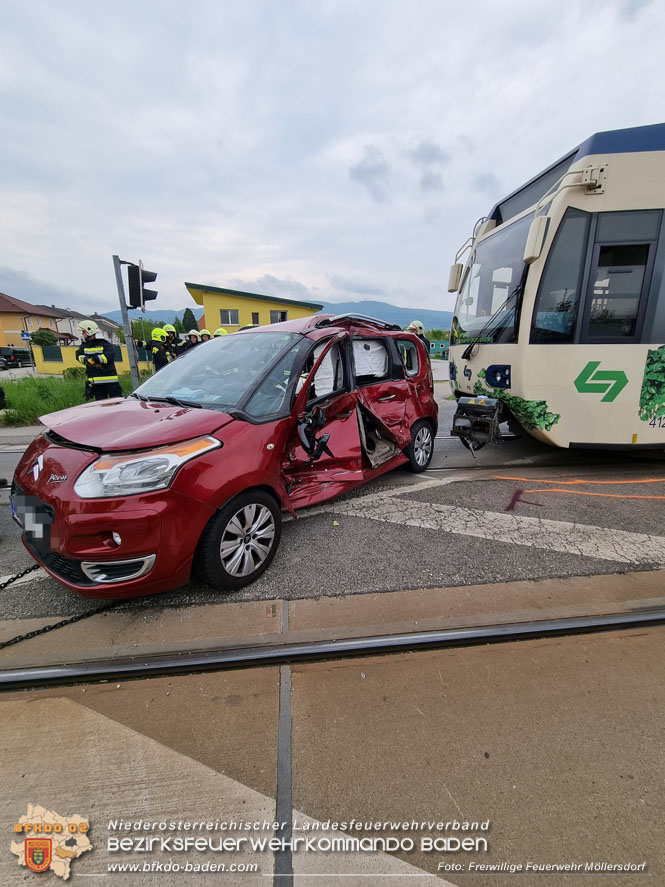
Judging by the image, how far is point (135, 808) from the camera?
1478 millimetres

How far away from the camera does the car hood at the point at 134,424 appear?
235 centimetres

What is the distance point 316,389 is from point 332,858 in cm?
291

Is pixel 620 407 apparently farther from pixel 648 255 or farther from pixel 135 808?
pixel 135 808

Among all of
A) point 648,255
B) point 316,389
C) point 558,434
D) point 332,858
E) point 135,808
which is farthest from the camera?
point 558,434

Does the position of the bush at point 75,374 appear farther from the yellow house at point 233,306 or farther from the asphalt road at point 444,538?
the yellow house at point 233,306

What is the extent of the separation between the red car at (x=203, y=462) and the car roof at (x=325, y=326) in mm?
27

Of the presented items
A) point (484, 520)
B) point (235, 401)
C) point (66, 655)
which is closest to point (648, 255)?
point (484, 520)

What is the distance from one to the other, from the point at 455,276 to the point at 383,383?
3038mm

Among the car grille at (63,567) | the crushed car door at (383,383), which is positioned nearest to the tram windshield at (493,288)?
the crushed car door at (383,383)

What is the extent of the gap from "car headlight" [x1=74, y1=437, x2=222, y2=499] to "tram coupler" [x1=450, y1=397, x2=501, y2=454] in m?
3.74

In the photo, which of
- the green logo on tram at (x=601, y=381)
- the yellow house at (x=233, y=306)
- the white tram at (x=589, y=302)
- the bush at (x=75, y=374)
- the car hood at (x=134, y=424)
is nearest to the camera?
the car hood at (x=134, y=424)

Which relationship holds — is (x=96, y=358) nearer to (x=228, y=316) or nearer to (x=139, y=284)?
(x=139, y=284)

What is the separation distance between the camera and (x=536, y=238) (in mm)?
4031

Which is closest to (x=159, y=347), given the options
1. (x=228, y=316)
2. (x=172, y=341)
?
(x=172, y=341)
